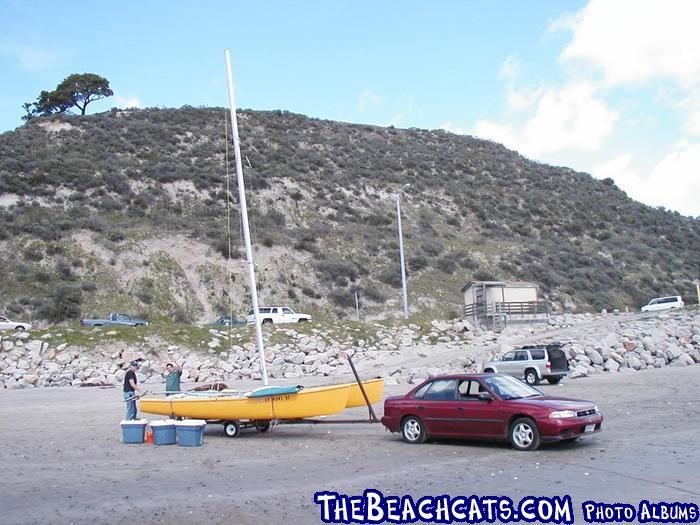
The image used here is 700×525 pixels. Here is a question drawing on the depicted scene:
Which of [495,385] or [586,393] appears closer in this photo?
[495,385]

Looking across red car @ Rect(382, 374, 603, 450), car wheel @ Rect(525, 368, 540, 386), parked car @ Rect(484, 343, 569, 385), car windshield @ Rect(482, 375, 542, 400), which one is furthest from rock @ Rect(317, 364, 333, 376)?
car windshield @ Rect(482, 375, 542, 400)

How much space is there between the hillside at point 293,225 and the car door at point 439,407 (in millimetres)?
37424

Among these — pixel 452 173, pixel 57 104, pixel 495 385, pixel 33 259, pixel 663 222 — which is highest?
pixel 57 104

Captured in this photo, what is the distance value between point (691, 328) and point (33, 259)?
144 feet

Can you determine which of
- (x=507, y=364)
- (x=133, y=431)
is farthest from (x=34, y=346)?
(x=507, y=364)

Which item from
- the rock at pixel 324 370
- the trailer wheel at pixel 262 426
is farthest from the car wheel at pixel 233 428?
the rock at pixel 324 370

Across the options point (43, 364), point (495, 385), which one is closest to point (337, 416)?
point (495, 385)

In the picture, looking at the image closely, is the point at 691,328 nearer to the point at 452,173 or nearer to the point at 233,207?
the point at 233,207

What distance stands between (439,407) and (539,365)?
14157 mm

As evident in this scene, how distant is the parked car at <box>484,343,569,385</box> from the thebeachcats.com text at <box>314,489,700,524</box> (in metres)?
18.4

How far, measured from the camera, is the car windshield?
12930 mm

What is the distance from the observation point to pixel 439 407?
44.0 feet

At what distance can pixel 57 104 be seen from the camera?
9562 centimetres

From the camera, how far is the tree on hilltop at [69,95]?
312ft
